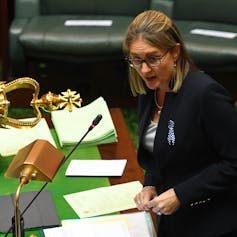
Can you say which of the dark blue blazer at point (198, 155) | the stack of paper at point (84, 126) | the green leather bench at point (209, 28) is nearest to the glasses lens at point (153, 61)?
the dark blue blazer at point (198, 155)

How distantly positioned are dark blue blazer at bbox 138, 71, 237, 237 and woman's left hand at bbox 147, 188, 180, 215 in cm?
2

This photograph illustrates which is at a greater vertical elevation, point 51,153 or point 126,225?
point 51,153

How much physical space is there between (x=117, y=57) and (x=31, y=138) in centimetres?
155

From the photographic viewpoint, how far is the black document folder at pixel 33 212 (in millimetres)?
1789

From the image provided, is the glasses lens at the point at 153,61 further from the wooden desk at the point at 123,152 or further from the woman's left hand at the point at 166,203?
the wooden desk at the point at 123,152

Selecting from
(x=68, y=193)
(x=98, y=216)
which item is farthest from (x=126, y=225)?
(x=68, y=193)

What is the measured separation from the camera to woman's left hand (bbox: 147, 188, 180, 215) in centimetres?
170

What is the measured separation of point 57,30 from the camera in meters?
3.78

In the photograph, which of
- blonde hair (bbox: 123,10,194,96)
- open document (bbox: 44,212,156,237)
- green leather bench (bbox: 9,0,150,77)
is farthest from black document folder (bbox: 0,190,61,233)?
green leather bench (bbox: 9,0,150,77)

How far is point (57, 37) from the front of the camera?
3.73m

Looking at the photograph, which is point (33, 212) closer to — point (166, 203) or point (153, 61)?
point (166, 203)

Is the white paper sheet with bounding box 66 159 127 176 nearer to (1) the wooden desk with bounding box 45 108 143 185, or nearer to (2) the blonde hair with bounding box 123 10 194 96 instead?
(1) the wooden desk with bounding box 45 108 143 185

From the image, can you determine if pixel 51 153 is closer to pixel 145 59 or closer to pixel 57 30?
pixel 145 59

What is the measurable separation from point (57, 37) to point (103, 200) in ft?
6.43
